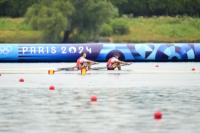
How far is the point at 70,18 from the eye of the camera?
3430 inches

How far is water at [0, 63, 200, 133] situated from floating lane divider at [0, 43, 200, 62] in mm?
23077

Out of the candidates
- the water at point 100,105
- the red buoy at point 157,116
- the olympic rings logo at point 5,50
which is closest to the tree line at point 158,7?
the olympic rings logo at point 5,50

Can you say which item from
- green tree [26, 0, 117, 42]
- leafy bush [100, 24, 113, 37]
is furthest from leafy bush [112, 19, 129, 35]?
green tree [26, 0, 117, 42]

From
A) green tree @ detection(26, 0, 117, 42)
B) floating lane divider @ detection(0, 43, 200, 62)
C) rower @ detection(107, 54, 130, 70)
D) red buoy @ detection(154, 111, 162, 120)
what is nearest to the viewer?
red buoy @ detection(154, 111, 162, 120)

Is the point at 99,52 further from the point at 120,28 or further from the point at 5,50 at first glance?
the point at 120,28

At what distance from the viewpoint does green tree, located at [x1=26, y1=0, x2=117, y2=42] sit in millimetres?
83562

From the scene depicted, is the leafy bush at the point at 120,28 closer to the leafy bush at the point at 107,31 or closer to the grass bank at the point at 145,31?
the grass bank at the point at 145,31

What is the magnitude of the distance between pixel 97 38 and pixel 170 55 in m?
25.6

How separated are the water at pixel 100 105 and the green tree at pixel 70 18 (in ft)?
147

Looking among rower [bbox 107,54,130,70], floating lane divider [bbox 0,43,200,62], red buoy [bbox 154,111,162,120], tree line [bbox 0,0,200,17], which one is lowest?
red buoy [bbox 154,111,162,120]

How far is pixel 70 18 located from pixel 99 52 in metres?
25.5

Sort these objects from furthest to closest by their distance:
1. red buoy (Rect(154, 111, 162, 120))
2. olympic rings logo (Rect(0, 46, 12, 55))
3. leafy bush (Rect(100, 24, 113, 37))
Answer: leafy bush (Rect(100, 24, 113, 37)) → olympic rings logo (Rect(0, 46, 12, 55)) → red buoy (Rect(154, 111, 162, 120))

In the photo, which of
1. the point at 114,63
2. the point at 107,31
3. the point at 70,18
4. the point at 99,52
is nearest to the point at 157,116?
the point at 114,63

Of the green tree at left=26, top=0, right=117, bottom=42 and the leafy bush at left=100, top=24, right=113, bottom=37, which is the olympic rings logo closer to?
the green tree at left=26, top=0, right=117, bottom=42
